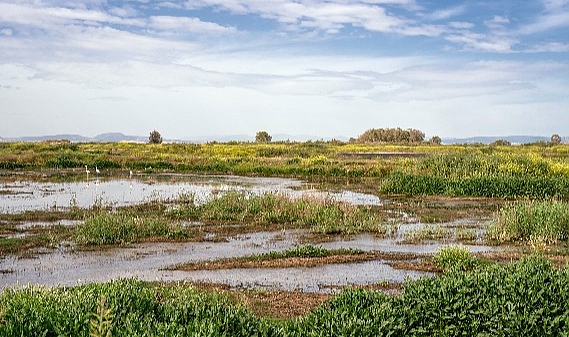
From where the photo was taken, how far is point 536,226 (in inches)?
813

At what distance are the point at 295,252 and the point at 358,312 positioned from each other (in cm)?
929

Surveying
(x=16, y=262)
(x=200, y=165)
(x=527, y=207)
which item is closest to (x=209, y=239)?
(x=16, y=262)

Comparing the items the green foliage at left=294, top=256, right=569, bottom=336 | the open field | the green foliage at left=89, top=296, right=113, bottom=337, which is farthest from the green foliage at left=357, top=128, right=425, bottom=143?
the green foliage at left=89, top=296, right=113, bottom=337

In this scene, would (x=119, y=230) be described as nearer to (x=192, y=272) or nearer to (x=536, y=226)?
(x=192, y=272)

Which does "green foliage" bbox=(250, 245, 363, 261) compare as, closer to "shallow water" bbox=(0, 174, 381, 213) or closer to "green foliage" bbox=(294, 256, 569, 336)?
"green foliage" bbox=(294, 256, 569, 336)

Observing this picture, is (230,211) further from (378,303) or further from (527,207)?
(378,303)

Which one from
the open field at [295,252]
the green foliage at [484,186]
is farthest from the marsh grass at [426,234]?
the green foliage at [484,186]

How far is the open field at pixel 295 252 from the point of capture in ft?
29.0

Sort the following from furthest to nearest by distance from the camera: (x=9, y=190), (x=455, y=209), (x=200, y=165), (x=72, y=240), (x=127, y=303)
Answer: (x=200, y=165) < (x=9, y=190) < (x=455, y=209) < (x=72, y=240) < (x=127, y=303)

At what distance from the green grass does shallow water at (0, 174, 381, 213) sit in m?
18.2

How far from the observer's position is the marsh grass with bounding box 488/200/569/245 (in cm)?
2044

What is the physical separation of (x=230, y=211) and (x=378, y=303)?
17.1 m

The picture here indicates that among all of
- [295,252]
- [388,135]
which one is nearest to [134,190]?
[295,252]

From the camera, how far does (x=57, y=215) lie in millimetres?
25766
